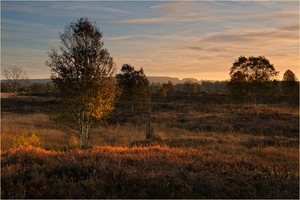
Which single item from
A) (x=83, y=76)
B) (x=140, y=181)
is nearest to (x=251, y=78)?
(x=83, y=76)

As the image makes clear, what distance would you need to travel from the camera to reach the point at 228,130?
2545cm

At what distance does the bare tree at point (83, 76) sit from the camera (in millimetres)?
14312

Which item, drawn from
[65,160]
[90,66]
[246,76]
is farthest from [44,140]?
[246,76]

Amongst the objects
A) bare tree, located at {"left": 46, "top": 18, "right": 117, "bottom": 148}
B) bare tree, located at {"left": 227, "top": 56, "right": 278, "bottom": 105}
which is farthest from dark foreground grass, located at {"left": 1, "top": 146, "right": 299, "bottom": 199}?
bare tree, located at {"left": 227, "top": 56, "right": 278, "bottom": 105}

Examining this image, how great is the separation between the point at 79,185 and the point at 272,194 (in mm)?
4422

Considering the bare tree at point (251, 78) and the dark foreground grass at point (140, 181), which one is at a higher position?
the bare tree at point (251, 78)

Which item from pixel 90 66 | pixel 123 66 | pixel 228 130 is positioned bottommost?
pixel 228 130

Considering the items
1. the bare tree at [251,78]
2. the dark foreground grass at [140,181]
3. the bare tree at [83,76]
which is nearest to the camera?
the dark foreground grass at [140,181]

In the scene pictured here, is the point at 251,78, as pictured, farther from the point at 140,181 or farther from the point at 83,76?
the point at 140,181

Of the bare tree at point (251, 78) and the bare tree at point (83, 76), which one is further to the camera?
the bare tree at point (251, 78)

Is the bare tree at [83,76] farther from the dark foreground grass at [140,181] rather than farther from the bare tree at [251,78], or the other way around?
the bare tree at [251,78]

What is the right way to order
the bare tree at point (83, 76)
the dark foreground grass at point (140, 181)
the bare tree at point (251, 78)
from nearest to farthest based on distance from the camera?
the dark foreground grass at point (140, 181) < the bare tree at point (83, 76) < the bare tree at point (251, 78)

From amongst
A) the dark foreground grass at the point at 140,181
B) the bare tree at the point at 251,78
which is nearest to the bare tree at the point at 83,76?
the dark foreground grass at the point at 140,181

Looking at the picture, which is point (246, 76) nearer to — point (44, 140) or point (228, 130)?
point (228, 130)
